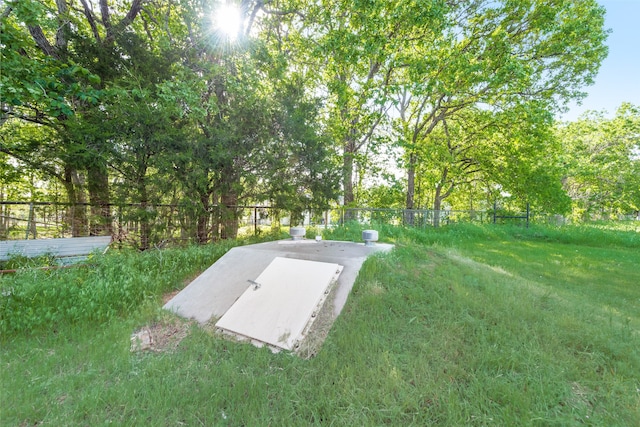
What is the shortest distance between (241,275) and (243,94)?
4.66 meters

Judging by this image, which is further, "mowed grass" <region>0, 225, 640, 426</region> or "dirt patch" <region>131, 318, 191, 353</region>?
"dirt patch" <region>131, 318, 191, 353</region>

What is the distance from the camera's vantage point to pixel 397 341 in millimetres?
2471

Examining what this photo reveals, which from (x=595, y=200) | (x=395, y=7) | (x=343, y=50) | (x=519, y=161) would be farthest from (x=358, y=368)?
(x=595, y=200)

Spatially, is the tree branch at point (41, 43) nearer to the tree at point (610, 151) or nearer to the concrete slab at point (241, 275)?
the concrete slab at point (241, 275)

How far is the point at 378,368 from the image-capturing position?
84.8 inches

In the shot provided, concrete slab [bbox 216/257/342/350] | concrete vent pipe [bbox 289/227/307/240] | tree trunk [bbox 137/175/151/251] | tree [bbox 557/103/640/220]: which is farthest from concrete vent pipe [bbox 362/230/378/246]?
tree [bbox 557/103/640/220]

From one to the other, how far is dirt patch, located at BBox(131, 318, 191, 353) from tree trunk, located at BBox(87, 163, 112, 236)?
4.22 m

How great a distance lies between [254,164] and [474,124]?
Result: 38.4 ft

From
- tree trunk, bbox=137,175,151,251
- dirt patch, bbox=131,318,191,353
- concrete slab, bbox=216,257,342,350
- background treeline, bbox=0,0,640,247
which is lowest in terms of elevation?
dirt patch, bbox=131,318,191,353

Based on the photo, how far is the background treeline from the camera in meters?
5.32

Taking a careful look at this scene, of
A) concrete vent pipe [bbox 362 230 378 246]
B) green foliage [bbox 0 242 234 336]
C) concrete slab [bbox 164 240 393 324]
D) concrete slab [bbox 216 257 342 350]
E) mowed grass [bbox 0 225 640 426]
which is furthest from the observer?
concrete vent pipe [bbox 362 230 378 246]

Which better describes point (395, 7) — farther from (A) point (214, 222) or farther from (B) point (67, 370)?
(B) point (67, 370)

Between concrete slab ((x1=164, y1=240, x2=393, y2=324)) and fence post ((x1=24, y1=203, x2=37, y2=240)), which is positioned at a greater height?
fence post ((x1=24, y1=203, x2=37, y2=240))

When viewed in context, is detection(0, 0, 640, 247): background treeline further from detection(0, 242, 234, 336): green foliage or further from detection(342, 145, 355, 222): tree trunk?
detection(0, 242, 234, 336): green foliage
